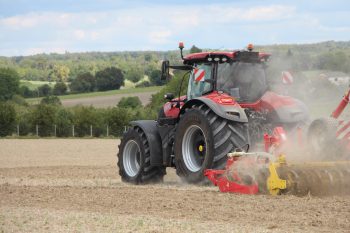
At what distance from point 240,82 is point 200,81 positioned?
31.6 inches

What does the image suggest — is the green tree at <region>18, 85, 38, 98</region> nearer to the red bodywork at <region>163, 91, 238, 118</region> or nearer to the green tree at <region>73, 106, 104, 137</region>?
the green tree at <region>73, 106, 104, 137</region>

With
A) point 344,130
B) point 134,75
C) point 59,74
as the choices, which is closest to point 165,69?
point 344,130

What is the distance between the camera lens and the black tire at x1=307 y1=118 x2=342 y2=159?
10890mm

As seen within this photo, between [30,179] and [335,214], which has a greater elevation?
[335,214]

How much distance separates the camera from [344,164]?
1017 centimetres

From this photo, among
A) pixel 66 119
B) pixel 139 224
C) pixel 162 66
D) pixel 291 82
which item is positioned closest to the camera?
pixel 139 224

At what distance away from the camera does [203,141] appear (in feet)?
40.1

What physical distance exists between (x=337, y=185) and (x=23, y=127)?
47.5 metres

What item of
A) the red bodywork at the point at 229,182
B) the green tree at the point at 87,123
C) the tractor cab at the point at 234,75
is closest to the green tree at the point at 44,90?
the green tree at the point at 87,123

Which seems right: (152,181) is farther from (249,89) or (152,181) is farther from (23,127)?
(23,127)

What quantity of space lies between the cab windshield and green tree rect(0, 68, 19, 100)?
3204 inches

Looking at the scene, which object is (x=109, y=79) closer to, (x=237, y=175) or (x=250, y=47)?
(x=250, y=47)

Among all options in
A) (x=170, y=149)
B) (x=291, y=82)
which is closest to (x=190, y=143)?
(x=170, y=149)

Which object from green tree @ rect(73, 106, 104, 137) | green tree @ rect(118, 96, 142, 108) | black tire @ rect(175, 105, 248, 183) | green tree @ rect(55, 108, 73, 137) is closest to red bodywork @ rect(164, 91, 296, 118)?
black tire @ rect(175, 105, 248, 183)
